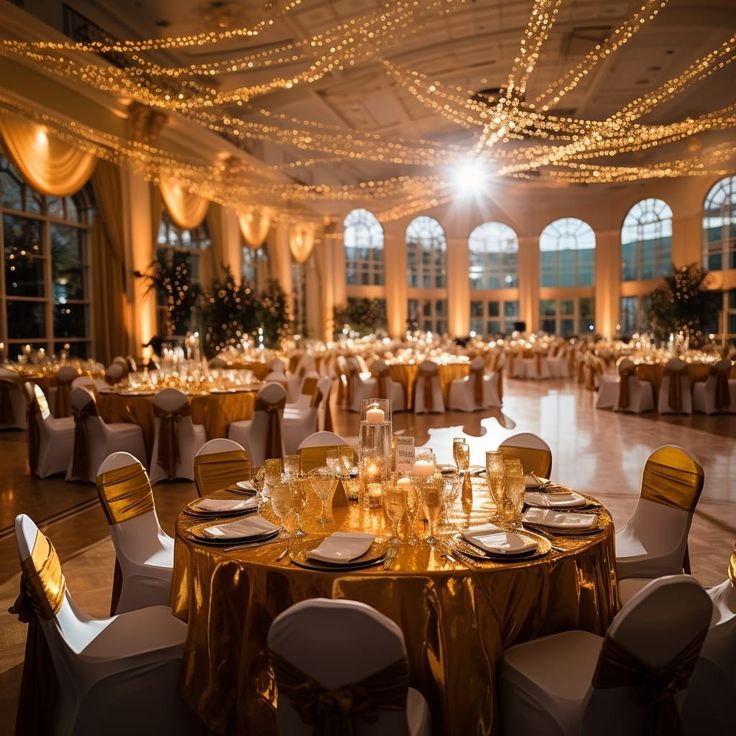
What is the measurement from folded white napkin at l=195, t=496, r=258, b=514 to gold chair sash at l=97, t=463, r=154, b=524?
0.41m

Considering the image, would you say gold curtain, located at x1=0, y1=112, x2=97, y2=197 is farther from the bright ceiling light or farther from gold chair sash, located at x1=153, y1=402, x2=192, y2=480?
the bright ceiling light

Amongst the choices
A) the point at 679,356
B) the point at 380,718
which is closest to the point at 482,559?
the point at 380,718

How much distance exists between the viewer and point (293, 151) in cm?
1783

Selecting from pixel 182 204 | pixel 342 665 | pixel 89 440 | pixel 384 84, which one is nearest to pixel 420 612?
pixel 342 665

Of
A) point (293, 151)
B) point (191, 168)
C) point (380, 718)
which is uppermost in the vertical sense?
point (293, 151)

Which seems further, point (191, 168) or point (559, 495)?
point (191, 168)

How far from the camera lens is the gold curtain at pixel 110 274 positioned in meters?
10.9

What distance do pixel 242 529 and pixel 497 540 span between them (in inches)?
33.5

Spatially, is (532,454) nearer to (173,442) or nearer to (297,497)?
(297,497)

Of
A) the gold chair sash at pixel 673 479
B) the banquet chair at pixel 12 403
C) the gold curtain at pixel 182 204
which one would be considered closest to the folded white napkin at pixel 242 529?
the gold chair sash at pixel 673 479

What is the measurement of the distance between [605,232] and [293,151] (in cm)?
1110

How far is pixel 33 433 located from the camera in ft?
21.8

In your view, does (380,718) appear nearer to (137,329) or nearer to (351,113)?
(137,329)

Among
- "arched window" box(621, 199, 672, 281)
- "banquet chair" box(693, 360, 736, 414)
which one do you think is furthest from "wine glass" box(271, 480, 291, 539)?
"arched window" box(621, 199, 672, 281)
